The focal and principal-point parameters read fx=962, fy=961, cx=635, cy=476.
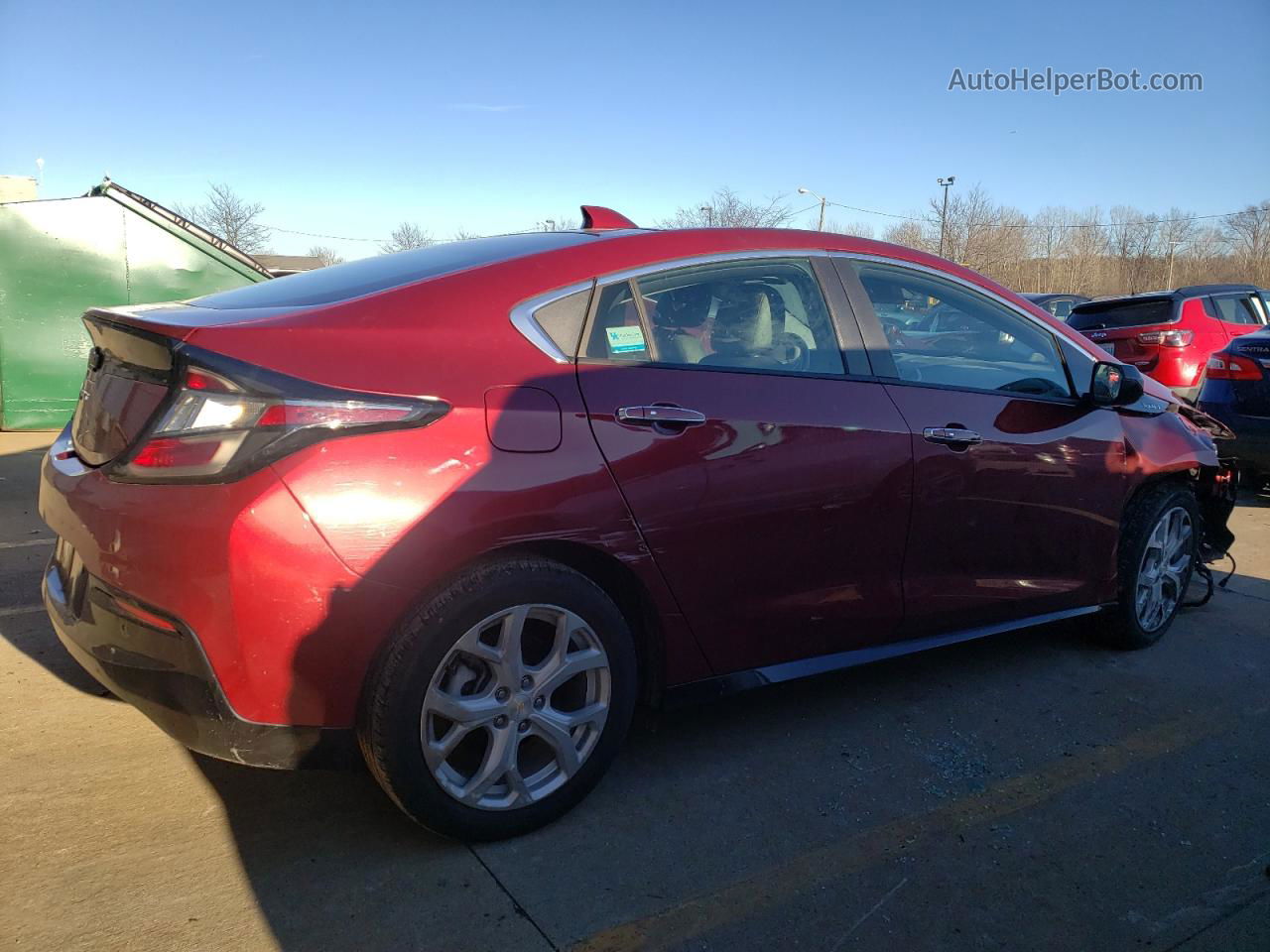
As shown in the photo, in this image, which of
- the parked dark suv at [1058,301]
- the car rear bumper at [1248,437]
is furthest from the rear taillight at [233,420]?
the parked dark suv at [1058,301]

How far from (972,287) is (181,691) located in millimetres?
3025

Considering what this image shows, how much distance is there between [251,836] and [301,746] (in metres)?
0.46

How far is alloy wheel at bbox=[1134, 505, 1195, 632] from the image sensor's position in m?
4.23

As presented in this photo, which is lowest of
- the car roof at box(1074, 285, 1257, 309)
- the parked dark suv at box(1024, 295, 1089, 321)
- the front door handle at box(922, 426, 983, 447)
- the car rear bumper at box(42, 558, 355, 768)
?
the car rear bumper at box(42, 558, 355, 768)

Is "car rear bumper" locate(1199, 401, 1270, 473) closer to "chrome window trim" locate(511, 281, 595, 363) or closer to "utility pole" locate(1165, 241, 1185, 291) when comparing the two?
"chrome window trim" locate(511, 281, 595, 363)

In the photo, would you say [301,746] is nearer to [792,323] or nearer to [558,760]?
[558,760]

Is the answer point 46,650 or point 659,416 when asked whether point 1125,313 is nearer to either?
point 659,416

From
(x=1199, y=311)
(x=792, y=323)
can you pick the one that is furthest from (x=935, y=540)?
(x=1199, y=311)

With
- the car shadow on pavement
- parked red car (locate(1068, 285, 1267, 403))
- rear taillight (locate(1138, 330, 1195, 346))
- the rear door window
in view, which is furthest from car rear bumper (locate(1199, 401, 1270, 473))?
the car shadow on pavement

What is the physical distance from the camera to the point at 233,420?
2.22 metres

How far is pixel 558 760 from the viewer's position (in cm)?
267

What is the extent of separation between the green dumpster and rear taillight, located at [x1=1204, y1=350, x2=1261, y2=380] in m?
9.96

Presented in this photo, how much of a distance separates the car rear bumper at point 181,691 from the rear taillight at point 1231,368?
736 cm

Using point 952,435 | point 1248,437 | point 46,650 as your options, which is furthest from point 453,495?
point 1248,437
